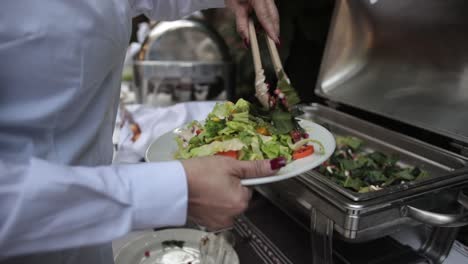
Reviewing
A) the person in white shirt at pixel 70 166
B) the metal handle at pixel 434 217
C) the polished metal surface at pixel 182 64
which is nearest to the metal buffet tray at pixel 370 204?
the metal handle at pixel 434 217

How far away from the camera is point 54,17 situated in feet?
1.69

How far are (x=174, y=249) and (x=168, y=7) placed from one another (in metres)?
0.59

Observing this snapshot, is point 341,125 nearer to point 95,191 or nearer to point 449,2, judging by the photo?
point 449,2

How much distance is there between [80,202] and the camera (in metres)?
0.46

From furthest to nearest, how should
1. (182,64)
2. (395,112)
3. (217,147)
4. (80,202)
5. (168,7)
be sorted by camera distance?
(182,64) → (395,112) → (168,7) → (217,147) → (80,202)

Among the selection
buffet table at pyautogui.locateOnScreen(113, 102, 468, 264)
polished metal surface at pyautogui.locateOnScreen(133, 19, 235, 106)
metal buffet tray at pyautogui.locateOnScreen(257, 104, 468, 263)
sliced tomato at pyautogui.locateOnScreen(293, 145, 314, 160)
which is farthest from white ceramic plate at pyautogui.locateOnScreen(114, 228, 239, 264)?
polished metal surface at pyautogui.locateOnScreen(133, 19, 235, 106)

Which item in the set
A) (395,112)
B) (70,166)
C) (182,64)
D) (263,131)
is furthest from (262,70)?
(182,64)

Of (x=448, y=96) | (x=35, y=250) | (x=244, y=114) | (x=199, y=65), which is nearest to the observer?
(x=35, y=250)

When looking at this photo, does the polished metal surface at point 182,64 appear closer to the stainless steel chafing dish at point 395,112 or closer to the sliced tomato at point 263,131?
the stainless steel chafing dish at point 395,112

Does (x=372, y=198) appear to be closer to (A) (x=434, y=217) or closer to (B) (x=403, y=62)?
(A) (x=434, y=217)

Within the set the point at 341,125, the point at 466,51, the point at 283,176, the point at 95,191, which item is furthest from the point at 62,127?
Result: the point at 466,51

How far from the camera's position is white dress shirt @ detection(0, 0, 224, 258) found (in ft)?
1.43

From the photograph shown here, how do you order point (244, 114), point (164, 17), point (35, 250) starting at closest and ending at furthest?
1. point (35, 250)
2. point (244, 114)
3. point (164, 17)

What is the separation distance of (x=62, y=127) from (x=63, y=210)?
16 cm
